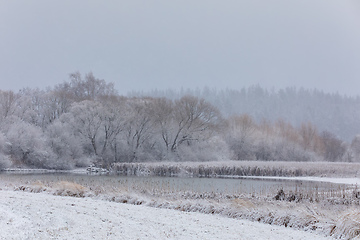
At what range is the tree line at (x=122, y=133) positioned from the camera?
46.1 m

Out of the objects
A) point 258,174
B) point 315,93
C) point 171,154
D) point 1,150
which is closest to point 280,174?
point 258,174

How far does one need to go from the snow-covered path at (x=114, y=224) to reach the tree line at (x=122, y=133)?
3459cm

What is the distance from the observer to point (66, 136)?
48281 mm

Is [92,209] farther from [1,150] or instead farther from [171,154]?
[171,154]

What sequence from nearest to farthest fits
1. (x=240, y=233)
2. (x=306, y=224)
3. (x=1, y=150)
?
(x=240, y=233), (x=306, y=224), (x=1, y=150)

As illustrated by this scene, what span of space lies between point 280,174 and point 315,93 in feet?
490

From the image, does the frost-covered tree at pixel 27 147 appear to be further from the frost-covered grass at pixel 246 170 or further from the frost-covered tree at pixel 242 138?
the frost-covered tree at pixel 242 138

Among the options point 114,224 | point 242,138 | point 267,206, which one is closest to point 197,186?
point 267,206

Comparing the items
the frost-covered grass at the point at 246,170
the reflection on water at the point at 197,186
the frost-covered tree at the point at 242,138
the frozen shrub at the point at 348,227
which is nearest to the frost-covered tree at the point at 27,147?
the frost-covered grass at the point at 246,170

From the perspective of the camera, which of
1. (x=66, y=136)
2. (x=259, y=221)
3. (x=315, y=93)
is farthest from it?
(x=315, y=93)

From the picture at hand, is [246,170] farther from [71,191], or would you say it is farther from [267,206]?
[267,206]

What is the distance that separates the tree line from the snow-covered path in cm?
3459

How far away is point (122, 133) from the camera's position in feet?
173

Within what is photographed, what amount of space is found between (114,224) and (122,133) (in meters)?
43.6
